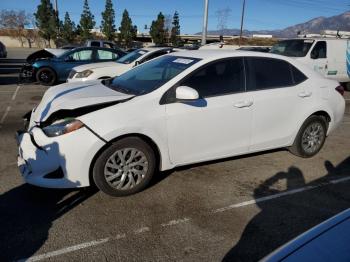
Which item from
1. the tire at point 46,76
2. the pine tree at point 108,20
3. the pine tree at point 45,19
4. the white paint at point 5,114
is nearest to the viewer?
the white paint at point 5,114

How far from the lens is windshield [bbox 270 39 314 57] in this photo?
479 inches

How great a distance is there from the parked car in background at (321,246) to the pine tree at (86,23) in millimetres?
64821

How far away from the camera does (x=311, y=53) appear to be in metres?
12.0

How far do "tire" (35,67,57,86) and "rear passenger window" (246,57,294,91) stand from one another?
10303 millimetres

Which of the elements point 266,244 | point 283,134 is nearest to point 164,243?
point 266,244

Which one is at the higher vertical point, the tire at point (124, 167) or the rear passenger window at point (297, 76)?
the rear passenger window at point (297, 76)

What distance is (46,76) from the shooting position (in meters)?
13.4

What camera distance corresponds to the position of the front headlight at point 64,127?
3.76m

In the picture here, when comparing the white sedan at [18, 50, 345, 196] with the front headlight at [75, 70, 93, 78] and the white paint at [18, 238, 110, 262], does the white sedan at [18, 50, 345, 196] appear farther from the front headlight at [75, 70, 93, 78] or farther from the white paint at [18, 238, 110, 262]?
the front headlight at [75, 70, 93, 78]

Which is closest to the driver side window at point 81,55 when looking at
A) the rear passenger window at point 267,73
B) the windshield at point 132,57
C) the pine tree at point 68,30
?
the windshield at point 132,57

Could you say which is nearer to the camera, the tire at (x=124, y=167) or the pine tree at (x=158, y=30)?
the tire at (x=124, y=167)

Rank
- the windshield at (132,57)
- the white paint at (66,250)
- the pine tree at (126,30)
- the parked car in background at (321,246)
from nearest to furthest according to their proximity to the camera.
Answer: the parked car in background at (321,246) → the white paint at (66,250) → the windshield at (132,57) → the pine tree at (126,30)

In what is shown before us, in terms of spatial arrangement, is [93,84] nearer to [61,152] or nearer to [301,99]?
[61,152]

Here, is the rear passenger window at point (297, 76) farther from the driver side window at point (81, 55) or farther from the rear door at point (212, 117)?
the driver side window at point (81, 55)
